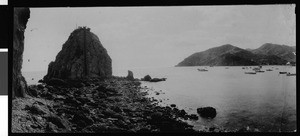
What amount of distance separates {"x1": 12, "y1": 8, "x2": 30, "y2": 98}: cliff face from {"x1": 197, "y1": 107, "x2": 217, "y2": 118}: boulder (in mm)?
4733

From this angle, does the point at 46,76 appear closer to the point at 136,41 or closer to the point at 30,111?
the point at 30,111

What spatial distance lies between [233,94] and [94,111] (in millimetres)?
3710

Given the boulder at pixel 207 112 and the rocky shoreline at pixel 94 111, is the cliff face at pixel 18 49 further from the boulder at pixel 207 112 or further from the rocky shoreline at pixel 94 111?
the boulder at pixel 207 112

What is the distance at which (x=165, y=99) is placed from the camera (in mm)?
8250

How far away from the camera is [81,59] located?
771 centimetres

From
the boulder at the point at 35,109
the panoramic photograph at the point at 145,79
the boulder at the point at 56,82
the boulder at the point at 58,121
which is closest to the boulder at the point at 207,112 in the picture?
the panoramic photograph at the point at 145,79

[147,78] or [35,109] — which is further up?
[147,78]

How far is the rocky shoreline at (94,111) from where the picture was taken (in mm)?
6113

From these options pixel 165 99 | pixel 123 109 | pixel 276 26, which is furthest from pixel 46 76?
pixel 276 26

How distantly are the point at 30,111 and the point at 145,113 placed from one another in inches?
112

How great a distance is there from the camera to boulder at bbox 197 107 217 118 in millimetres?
7492

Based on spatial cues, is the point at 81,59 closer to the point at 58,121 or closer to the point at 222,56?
the point at 58,121

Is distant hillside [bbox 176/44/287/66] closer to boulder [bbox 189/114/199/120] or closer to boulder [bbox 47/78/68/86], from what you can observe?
boulder [bbox 189/114/199/120]

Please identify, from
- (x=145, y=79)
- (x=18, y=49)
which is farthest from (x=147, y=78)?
(x=18, y=49)
